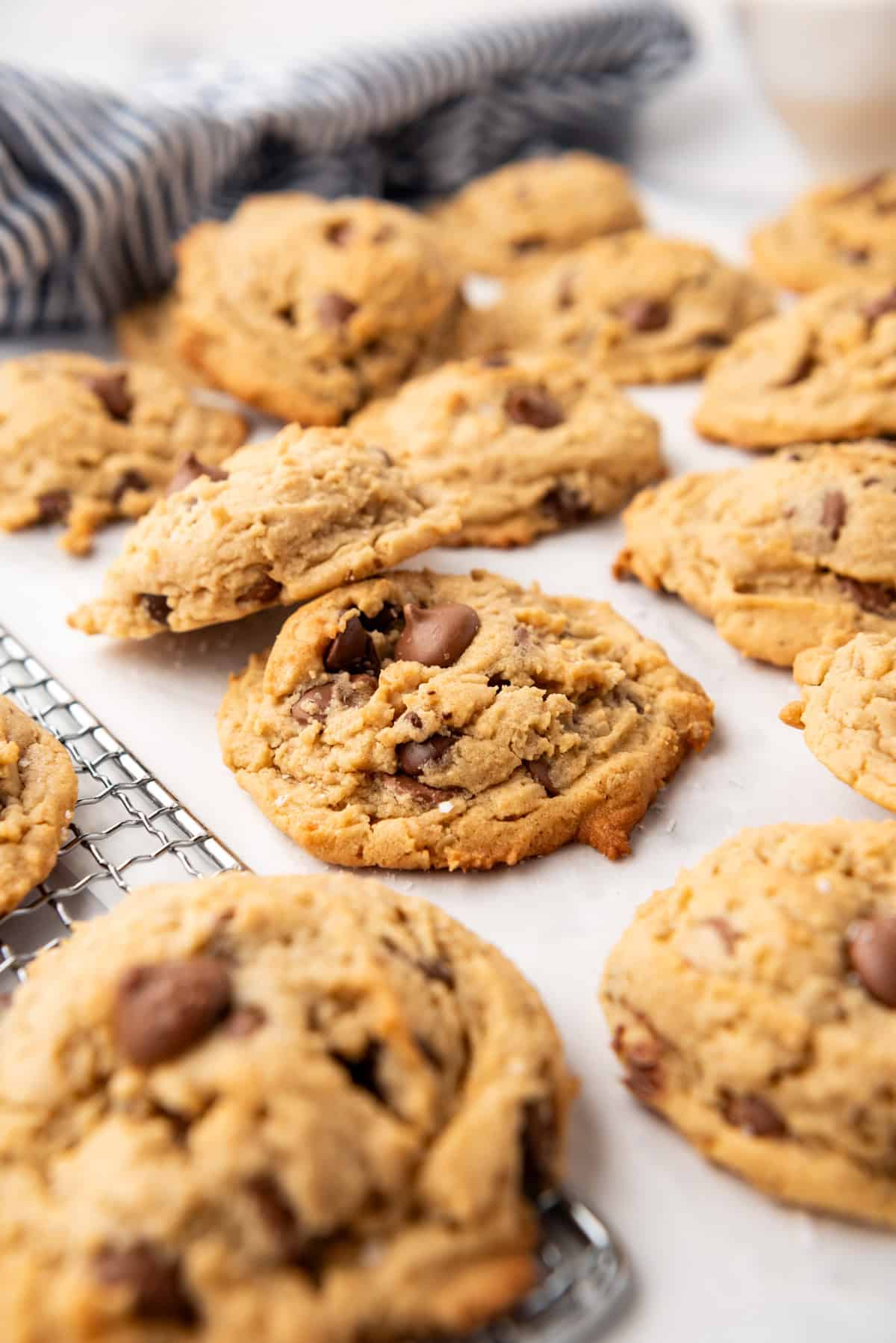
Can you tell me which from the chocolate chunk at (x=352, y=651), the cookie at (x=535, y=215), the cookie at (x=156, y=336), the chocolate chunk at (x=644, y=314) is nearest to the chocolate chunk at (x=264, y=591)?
the chocolate chunk at (x=352, y=651)

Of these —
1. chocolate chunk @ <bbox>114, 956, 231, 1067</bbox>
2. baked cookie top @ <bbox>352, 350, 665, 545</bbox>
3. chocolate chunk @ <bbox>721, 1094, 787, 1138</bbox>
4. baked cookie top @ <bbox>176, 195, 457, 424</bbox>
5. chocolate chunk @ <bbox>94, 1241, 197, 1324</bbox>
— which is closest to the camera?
chocolate chunk @ <bbox>94, 1241, 197, 1324</bbox>

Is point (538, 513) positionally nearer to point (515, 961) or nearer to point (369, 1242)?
point (515, 961)

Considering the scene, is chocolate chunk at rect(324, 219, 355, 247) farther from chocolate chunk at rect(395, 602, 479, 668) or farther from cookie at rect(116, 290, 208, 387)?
chocolate chunk at rect(395, 602, 479, 668)

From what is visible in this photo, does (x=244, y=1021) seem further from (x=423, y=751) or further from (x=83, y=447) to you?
(x=83, y=447)

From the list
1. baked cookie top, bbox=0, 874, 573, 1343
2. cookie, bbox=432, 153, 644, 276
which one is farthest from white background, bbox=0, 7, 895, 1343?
cookie, bbox=432, 153, 644, 276

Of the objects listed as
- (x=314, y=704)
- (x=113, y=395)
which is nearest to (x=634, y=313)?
(x=113, y=395)

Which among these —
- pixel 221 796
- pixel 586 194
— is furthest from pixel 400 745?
pixel 586 194
